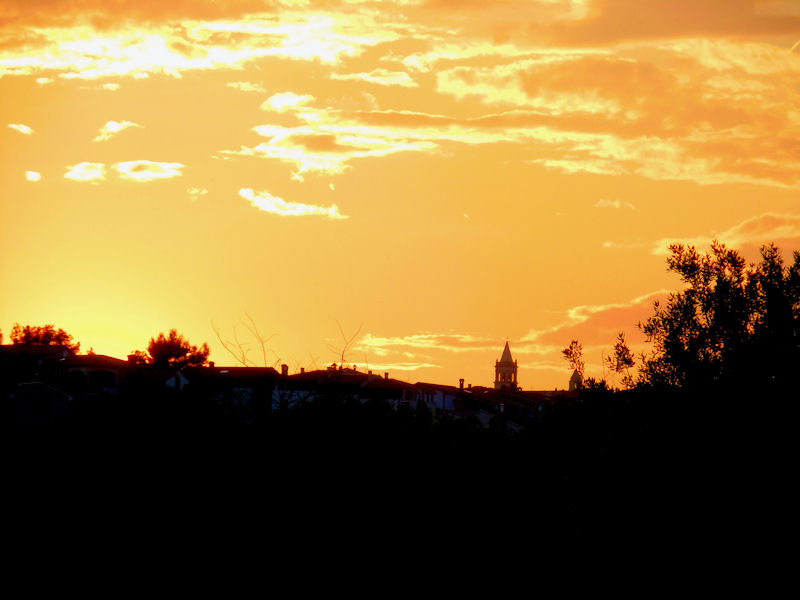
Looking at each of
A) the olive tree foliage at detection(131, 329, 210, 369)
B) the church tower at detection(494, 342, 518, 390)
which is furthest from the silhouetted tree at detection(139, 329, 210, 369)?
the church tower at detection(494, 342, 518, 390)

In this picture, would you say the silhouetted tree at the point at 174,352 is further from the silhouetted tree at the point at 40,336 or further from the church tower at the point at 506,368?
the church tower at the point at 506,368

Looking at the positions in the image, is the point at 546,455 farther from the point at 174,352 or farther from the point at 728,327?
the point at 174,352

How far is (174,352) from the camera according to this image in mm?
116500

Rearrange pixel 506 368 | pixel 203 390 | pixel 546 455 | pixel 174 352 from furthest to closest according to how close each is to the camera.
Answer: pixel 506 368 < pixel 174 352 < pixel 546 455 < pixel 203 390

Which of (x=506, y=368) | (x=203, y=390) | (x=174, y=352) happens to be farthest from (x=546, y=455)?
(x=506, y=368)

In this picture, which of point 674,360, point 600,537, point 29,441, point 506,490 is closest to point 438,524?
point 506,490

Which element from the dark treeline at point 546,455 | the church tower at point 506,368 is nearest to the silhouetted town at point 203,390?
the dark treeline at point 546,455

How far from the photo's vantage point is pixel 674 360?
20.4 metres

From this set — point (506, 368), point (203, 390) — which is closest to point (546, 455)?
point (203, 390)

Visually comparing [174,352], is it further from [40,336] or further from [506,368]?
[506,368]

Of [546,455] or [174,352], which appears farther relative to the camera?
[174,352]

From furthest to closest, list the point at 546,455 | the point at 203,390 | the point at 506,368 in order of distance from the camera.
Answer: the point at 506,368 → the point at 546,455 → the point at 203,390

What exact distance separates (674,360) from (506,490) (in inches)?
320

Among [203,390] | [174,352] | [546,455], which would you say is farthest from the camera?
[174,352]
